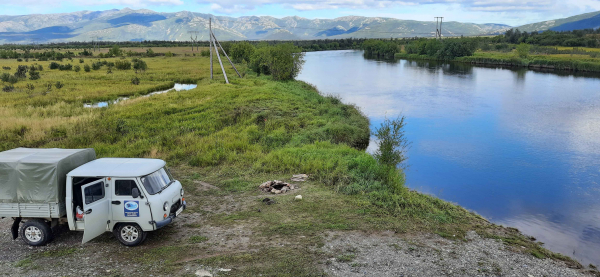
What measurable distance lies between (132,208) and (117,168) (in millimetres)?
1236

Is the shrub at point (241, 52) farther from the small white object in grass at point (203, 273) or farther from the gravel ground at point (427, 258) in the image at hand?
the small white object in grass at point (203, 273)

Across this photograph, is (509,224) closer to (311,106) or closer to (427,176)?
(427,176)

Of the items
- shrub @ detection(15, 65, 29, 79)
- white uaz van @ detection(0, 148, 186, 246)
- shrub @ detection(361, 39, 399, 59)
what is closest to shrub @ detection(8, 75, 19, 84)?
shrub @ detection(15, 65, 29, 79)

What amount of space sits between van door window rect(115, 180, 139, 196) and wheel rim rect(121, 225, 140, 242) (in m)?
0.98

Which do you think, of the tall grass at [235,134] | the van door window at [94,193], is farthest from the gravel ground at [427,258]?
the van door window at [94,193]

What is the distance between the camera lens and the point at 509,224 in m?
16.2

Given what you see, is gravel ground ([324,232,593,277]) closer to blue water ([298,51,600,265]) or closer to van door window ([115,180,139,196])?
blue water ([298,51,600,265])

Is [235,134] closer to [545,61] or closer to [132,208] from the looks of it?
[132,208]

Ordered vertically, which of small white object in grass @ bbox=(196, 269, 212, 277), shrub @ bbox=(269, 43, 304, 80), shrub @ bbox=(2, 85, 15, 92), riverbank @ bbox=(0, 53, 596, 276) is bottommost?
small white object in grass @ bbox=(196, 269, 212, 277)

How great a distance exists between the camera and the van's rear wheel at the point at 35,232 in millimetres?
10367

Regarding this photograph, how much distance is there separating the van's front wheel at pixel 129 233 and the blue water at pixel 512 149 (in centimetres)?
1398

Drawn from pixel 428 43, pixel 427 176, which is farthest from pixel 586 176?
pixel 428 43

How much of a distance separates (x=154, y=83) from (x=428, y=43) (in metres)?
84.8

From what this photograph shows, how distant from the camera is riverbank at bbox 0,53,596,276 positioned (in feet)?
32.9
